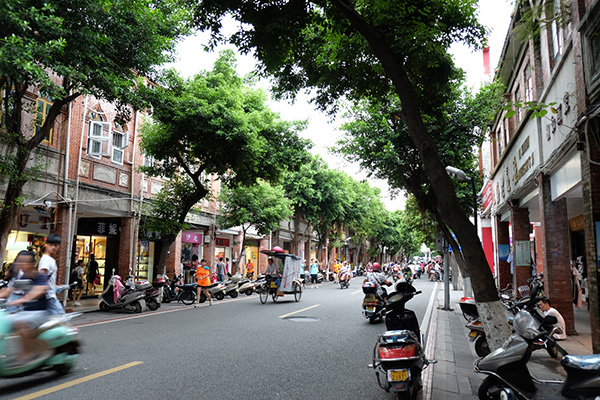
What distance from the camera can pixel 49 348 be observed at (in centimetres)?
580

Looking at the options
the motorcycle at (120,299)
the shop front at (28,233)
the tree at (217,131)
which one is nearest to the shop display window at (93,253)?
the shop front at (28,233)

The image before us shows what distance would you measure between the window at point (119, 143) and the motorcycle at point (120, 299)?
608 cm

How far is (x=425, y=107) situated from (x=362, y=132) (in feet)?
24.4

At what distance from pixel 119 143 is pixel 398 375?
1696 centimetres

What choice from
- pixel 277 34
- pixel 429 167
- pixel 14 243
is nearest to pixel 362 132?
pixel 277 34

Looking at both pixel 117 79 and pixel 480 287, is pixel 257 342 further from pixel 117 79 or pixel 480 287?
pixel 117 79

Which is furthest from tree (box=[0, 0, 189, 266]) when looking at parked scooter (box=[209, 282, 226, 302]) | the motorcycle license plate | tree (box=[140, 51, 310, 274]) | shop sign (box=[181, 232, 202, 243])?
shop sign (box=[181, 232, 202, 243])

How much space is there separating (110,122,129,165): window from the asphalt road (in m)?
8.05

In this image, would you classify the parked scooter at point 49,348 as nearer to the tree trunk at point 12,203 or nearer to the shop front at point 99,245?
the tree trunk at point 12,203

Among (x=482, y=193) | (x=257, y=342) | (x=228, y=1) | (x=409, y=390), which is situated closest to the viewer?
(x=409, y=390)

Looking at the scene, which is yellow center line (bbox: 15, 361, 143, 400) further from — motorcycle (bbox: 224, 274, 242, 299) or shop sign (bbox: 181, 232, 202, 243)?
shop sign (bbox: 181, 232, 202, 243)

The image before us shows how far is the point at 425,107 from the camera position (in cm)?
971

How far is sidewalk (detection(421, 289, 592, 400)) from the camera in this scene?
18.2 feet

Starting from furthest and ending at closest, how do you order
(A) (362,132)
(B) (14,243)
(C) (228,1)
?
1. (A) (362,132)
2. (B) (14,243)
3. (C) (228,1)
